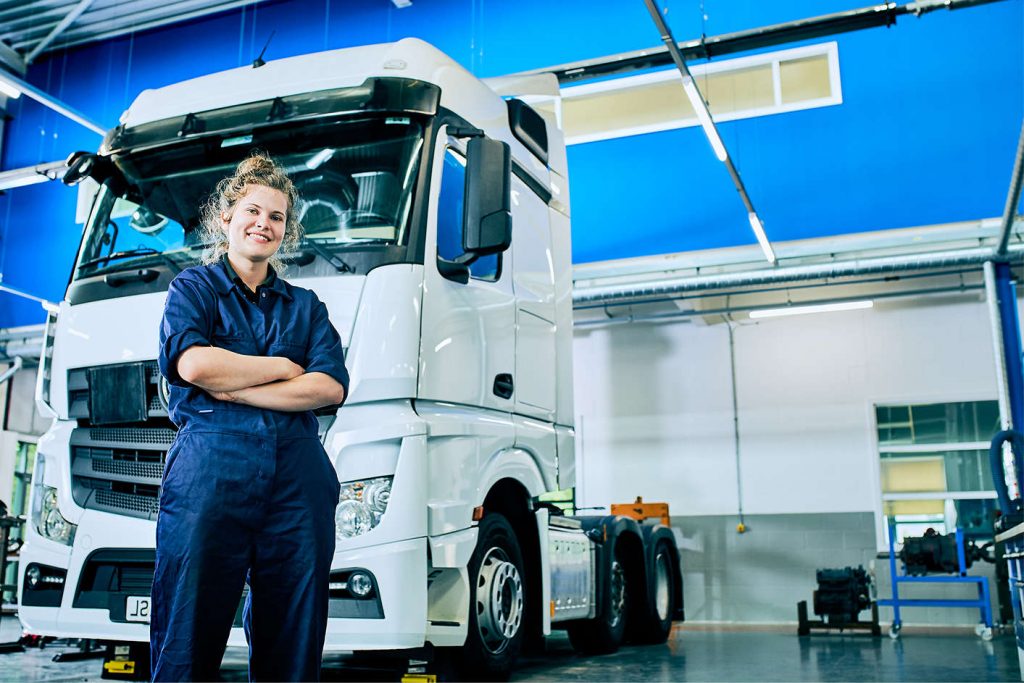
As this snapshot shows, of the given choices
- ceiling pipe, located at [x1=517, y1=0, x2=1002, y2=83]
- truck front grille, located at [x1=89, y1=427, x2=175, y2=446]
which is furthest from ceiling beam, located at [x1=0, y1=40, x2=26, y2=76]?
truck front grille, located at [x1=89, y1=427, x2=175, y2=446]

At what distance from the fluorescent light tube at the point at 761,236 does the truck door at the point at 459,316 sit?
6263mm

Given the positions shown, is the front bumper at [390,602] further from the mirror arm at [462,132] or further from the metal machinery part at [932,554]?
the metal machinery part at [932,554]

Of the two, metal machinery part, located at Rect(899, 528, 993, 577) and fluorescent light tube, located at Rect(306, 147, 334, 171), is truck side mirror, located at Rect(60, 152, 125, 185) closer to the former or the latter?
fluorescent light tube, located at Rect(306, 147, 334, 171)

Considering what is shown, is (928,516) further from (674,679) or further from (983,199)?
(674,679)

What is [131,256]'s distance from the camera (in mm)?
4391

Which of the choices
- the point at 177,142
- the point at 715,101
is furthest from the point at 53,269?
the point at 177,142

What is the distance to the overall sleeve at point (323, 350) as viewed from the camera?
7.72 feet

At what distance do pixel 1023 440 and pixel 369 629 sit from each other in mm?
4066

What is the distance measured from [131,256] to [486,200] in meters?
1.69

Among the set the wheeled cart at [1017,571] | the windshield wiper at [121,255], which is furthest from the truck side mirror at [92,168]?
the wheeled cart at [1017,571]

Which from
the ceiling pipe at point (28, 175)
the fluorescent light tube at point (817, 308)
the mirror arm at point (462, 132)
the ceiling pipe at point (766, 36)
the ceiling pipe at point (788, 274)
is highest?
the ceiling pipe at point (766, 36)

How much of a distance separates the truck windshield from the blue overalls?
1.73 metres

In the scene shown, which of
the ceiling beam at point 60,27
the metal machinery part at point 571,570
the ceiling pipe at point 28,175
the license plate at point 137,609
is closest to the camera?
the license plate at point 137,609

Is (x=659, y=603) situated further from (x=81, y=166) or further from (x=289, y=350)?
(x=289, y=350)
